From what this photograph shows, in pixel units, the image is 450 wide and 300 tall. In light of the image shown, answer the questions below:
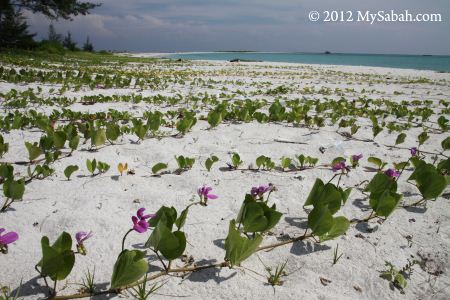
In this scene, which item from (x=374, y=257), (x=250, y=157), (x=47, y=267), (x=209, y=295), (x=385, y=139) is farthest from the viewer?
(x=385, y=139)

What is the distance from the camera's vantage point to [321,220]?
1.88 meters

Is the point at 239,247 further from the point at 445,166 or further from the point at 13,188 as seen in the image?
the point at 445,166

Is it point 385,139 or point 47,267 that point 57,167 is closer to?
point 47,267

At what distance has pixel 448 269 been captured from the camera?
5.83 feet

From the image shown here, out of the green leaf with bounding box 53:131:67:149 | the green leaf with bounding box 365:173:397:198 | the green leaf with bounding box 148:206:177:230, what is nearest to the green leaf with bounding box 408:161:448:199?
the green leaf with bounding box 365:173:397:198

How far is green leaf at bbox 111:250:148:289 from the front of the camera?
1.42 meters

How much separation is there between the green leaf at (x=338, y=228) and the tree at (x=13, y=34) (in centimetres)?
3079

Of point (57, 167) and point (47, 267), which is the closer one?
point (47, 267)

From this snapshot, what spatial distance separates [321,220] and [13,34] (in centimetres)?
3327

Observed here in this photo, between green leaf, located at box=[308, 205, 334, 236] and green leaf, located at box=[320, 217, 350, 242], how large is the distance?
56 millimetres

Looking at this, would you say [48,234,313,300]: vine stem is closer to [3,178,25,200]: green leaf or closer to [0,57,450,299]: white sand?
[0,57,450,299]: white sand

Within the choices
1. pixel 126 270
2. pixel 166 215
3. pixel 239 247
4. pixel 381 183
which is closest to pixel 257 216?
pixel 239 247

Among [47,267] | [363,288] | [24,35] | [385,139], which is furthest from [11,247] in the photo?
[24,35]

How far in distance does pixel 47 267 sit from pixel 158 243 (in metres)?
0.46
